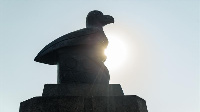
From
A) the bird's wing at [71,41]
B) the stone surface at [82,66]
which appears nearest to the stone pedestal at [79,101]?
the stone surface at [82,66]

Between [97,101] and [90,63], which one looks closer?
[97,101]

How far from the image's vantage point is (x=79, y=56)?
4.93 metres

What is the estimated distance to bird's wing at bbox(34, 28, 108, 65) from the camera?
16.2 ft

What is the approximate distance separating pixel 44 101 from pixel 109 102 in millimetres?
1070

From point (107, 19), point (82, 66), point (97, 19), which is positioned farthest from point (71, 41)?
point (107, 19)

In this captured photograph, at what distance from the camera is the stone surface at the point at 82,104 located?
3840 mm

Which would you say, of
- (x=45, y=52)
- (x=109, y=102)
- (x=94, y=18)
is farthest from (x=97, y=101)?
(x=94, y=18)

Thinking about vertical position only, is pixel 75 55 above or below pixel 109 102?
above

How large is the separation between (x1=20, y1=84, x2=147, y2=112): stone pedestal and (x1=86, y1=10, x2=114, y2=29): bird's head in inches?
73.1

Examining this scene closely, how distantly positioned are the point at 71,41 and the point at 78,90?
1.12m

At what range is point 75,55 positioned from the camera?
4.93m

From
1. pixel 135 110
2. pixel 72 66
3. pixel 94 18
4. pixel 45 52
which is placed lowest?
pixel 135 110

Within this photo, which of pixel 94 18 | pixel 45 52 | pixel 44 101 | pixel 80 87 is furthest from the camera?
pixel 94 18

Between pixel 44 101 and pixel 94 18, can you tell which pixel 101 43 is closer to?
pixel 94 18
